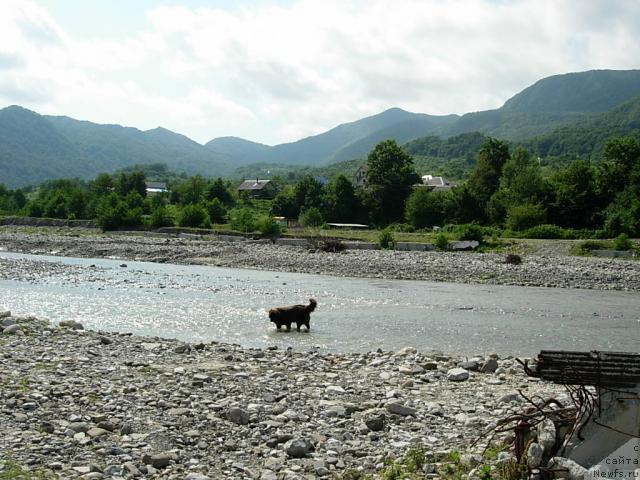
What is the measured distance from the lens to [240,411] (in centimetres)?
916

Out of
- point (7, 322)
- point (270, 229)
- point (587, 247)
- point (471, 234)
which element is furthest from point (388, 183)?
point (7, 322)

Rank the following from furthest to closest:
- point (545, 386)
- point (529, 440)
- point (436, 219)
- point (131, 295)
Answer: point (436, 219) < point (131, 295) < point (545, 386) < point (529, 440)

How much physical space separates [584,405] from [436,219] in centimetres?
7581

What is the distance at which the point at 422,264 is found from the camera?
1724 inches

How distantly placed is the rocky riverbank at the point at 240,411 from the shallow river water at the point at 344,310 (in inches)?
182

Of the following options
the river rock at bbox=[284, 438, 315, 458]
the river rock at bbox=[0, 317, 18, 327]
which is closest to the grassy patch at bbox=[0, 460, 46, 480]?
the river rock at bbox=[284, 438, 315, 458]

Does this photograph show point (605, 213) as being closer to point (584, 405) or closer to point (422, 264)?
point (422, 264)

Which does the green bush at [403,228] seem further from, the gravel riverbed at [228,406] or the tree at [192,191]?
the gravel riverbed at [228,406]

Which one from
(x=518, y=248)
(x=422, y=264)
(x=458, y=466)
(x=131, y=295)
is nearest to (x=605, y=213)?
(x=518, y=248)

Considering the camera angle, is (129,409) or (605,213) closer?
(129,409)

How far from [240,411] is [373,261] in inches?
1465

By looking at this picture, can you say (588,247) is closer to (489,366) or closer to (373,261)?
(373,261)

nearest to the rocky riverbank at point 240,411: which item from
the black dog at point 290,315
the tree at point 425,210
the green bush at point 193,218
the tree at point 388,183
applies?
the black dog at point 290,315

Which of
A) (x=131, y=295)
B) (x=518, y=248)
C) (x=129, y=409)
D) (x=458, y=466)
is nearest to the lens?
(x=458, y=466)
